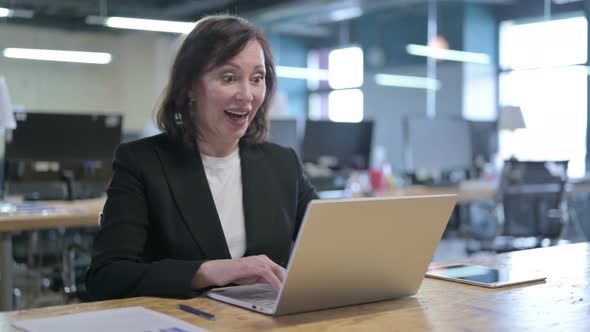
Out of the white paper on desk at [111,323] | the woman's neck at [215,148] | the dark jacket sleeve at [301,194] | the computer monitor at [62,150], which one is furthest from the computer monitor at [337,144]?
the white paper on desk at [111,323]

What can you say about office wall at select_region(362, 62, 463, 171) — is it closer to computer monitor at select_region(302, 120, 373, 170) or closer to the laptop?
computer monitor at select_region(302, 120, 373, 170)

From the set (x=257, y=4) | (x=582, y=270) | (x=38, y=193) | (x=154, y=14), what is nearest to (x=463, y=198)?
(x=38, y=193)

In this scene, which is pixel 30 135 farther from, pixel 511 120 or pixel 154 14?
pixel 154 14

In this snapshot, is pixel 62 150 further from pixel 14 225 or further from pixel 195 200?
pixel 195 200

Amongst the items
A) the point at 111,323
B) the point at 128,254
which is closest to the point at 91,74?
the point at 128,254

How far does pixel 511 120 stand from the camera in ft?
18.3

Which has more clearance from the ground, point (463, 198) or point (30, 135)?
point (30, 135)

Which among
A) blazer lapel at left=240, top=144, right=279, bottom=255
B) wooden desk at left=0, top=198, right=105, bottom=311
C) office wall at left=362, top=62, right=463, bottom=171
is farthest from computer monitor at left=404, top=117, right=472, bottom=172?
office wall at left=362, top=62, right=463, bottom=171

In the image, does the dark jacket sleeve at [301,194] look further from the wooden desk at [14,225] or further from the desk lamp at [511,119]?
the desk lamp at [511,119]

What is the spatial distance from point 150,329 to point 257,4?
766 centimetres

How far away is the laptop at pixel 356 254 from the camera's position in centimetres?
107

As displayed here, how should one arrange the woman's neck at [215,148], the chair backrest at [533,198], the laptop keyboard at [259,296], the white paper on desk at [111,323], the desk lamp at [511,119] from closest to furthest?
the white paper on desk at [111,323] < the laptop keyboard at [259,296] < the woman's neck at [215,148] < the chair backrest at [533,198] < the desk lamp at [511,119]

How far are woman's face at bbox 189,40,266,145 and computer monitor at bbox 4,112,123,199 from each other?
192cm

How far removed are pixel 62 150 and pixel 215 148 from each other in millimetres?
1917
